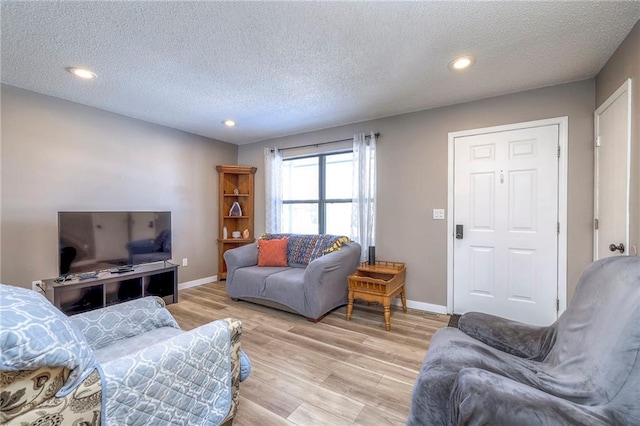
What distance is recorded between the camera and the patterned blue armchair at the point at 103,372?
0.75 m

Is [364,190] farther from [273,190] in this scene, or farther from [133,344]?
A: [133,344]

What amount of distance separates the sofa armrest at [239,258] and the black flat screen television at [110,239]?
0.84m

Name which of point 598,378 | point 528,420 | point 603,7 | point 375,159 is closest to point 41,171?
point 375,159

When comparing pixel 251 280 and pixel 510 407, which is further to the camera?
pixel 251 280

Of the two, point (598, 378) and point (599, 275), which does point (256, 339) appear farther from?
point (599, 275)

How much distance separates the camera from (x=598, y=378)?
960 millimetres

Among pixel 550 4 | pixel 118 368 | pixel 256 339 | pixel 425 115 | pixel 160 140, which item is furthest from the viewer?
pixel 160 140

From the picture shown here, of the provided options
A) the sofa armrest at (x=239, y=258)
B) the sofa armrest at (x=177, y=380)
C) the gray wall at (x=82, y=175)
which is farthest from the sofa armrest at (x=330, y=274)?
the gray wall at (x=82, y=175)

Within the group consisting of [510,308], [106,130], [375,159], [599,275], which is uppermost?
[106,130]

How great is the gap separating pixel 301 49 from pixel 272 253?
2.45 m

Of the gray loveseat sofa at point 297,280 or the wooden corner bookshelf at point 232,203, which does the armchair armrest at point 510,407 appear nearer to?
the gray loveseat sofa at point 297,280

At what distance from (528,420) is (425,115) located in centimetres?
298

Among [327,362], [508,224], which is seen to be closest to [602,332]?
[327,362]

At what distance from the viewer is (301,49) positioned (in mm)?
1962
